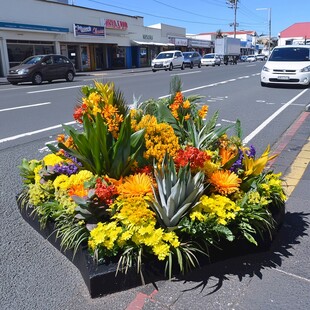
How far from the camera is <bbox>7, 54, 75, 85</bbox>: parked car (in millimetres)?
19219

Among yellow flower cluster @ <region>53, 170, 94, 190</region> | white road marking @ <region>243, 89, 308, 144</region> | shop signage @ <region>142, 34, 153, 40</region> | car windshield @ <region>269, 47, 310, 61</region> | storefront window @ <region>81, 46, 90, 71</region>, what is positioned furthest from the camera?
shop signage @ <region>142, 34, 153, 40</region>

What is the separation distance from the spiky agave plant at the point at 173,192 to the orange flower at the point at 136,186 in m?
0.07

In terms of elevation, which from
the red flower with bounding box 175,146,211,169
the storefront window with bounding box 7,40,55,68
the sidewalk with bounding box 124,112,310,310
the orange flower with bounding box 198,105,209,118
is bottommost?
the sidewalk with bounding box 124,112,310,310

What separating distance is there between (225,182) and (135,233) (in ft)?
2.87

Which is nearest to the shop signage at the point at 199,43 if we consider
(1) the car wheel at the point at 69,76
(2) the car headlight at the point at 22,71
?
(1) the car wheel at the point at 69,76

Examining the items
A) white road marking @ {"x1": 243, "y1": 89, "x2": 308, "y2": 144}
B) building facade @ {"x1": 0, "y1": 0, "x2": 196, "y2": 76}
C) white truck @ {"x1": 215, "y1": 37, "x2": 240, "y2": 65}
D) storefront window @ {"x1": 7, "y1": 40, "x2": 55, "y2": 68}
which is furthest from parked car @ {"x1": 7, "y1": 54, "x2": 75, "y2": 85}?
white truck @ {"x1": 215, "y1": 37, "x2": 240, "y2": 65}

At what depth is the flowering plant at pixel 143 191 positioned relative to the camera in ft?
8.47

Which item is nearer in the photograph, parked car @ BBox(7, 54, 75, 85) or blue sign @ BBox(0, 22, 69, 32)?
parked car @ BBox(7, 54, 75, 85)

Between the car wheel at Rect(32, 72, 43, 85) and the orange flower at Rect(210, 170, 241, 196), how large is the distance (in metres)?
18.2

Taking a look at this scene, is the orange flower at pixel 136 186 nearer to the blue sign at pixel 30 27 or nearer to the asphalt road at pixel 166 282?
the asphalt road at pixel 166 282

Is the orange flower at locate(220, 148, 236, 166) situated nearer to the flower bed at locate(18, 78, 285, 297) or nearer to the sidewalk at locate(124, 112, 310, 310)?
the flower bed at locate(18, 78, 285, 297)

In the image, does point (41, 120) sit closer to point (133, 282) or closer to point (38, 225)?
point (38, 225)

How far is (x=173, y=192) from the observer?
2.67m

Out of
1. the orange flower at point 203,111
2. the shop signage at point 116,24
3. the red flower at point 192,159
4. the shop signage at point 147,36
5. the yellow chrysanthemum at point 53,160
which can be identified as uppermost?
the shop signage at point 116,24
